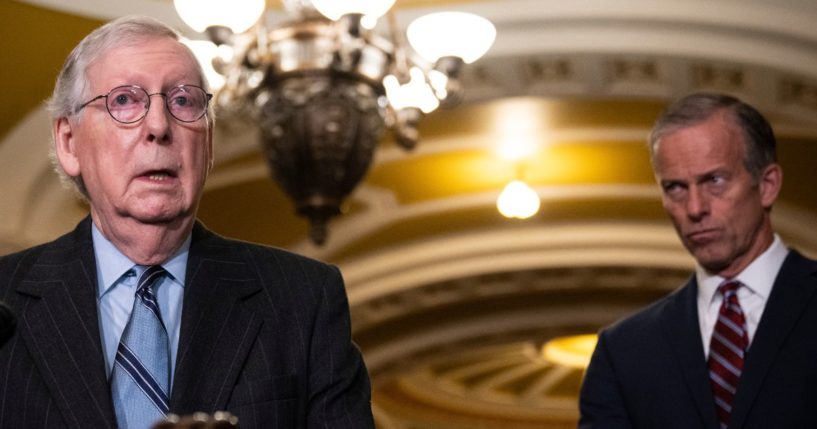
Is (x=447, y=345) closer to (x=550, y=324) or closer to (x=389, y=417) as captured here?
(x=550, y=324)

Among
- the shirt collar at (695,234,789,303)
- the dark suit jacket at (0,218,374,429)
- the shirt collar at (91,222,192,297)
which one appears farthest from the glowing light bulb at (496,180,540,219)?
the shirt collar at (91,222,192,297)

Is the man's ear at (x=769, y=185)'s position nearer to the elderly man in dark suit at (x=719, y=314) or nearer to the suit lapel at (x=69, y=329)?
the elderly man in dark suit at (x=719, y=314)

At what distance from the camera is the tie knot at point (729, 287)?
11.3 ft

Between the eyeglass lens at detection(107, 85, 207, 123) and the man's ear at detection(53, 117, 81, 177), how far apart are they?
0.52 feet

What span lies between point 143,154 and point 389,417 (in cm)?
1818

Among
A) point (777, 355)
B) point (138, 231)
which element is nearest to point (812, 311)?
point (777, 355)

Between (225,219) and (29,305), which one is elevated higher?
(225,219)

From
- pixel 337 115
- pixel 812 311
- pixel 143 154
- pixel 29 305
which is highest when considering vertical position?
pixel 337 115

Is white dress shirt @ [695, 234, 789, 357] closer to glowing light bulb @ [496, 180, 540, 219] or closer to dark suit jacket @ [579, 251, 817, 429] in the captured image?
dark suit jacket @ [579, 251, 817, 429]

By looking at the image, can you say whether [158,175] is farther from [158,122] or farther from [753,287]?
[753,287]

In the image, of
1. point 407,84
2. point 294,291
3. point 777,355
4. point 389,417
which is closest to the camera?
point 294,291

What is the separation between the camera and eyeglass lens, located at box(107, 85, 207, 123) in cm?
228

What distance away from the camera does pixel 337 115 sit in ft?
19.5

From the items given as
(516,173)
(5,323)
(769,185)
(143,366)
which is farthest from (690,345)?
(516,173)
